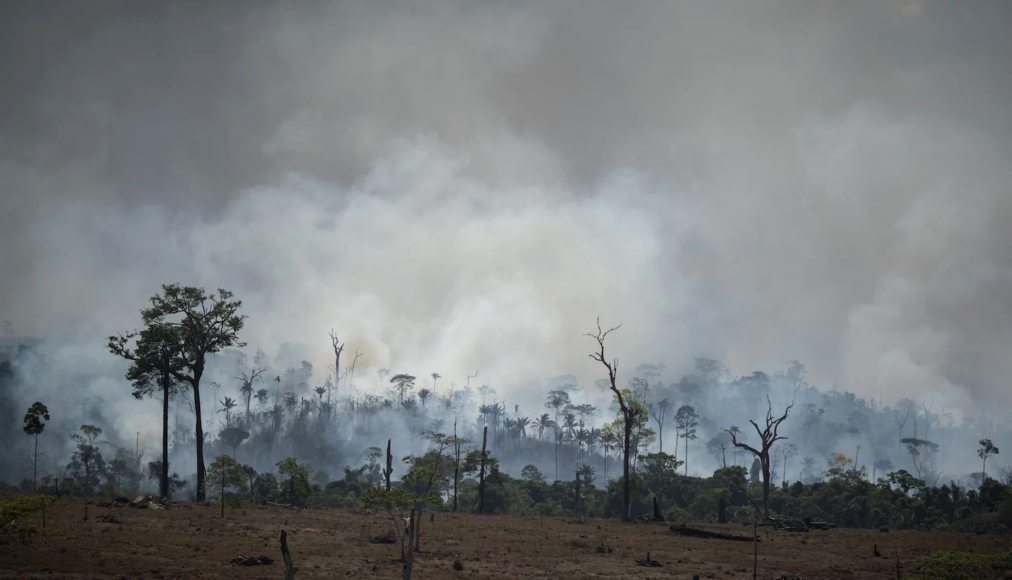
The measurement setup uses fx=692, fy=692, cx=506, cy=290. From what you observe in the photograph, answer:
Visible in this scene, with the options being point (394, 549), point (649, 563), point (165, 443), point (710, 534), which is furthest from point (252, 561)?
point (710, 534)

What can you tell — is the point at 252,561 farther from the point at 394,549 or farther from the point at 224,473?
the point at 224,473

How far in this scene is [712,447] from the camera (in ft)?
641

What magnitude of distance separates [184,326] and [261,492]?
3067 centimetres

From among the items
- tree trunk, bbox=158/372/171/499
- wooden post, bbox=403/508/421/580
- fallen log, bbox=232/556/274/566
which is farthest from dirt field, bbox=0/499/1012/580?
tree trunk, bbox=158/372/171/499

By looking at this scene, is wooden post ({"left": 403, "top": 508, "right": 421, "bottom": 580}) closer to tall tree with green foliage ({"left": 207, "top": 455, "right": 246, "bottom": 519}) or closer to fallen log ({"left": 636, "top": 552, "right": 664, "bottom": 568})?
fallen log ({"left": 636, "top": 552, "right": 664, "bottom": 568})

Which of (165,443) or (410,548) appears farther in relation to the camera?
(165,443)

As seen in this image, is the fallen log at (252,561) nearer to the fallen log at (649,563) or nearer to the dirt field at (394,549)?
the dirt field at (394,549)

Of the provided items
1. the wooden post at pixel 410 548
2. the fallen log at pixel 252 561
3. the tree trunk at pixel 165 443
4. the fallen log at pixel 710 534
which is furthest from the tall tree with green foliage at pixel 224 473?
the fallen log at pixel 710 534

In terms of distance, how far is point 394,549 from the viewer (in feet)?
137

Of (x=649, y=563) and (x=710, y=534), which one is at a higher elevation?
(x=649, y=563)

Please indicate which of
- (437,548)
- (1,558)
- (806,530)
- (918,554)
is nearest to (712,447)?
(806,530)

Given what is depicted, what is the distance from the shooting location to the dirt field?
3259 cm

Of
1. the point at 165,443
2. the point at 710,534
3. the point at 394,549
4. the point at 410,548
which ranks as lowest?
the point at 710,534

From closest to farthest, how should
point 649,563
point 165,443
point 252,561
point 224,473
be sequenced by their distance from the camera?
point 252,561 < point 649,563 < point 224,473 < point 165,443
